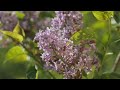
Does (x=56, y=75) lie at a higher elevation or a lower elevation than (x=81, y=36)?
lower

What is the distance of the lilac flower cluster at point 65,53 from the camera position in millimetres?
1089

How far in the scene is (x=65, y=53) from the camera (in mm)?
1088

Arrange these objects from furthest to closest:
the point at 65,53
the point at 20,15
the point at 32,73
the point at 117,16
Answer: the point at 20,15, the point at 117,16, the point at 32,73, the point at 65,53

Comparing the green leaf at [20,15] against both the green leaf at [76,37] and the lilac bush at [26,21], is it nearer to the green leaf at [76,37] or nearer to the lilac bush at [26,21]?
the lilac bush at [26,21]

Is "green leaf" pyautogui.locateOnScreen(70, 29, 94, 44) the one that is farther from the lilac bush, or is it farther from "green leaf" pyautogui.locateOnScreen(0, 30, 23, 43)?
the lilac bush

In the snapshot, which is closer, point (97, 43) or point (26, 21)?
point (97, 43)

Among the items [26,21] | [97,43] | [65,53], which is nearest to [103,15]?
[97,43]

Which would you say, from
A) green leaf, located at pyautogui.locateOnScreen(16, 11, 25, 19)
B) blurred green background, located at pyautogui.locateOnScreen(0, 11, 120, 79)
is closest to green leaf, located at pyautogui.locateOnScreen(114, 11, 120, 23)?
blurred green background, located at pyautogui.locateOnScreen(0, 11, 120, 79)

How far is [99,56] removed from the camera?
1178mm

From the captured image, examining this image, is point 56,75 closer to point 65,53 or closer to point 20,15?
point 65,53

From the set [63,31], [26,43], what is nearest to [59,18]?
[63,31]

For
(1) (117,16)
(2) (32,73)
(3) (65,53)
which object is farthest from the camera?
(1) (117,16)

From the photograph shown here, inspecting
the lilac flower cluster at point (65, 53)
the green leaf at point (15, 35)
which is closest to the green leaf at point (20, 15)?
the green leaf at point (15, 35)
